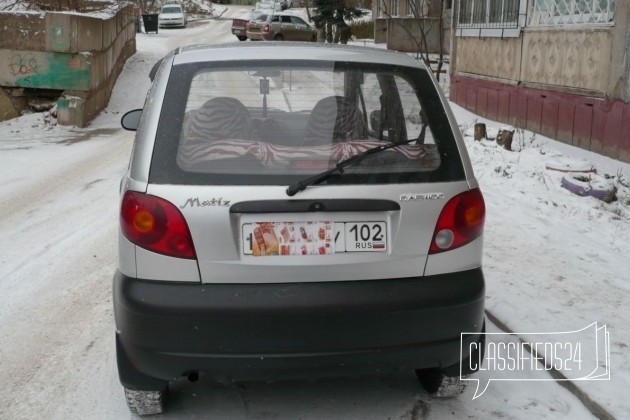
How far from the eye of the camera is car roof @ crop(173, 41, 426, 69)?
3551 mm

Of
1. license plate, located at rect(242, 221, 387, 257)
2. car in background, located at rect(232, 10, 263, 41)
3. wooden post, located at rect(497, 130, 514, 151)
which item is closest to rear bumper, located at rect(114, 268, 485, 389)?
license plate, located at rect(242, 221, 387, 257)

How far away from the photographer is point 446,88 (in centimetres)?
2142

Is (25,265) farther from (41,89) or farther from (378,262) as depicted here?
(41,89)

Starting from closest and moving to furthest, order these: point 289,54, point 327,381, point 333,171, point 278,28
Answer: point 333,171 < point 289,54 < point 327,381 < point 278,28

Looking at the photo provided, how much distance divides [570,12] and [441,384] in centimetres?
987

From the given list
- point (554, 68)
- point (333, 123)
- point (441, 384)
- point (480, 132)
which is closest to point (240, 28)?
point (554, 68)

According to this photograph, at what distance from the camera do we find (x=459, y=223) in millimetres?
3377

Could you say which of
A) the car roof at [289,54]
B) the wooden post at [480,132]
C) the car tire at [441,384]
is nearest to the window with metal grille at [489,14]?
the wooden post at [480,132]

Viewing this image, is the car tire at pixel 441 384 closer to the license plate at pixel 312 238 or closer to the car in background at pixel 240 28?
the license plate at pixel 312 238

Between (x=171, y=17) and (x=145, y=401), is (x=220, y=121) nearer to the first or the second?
(x=145, y=401)

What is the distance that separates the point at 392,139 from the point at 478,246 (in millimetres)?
603

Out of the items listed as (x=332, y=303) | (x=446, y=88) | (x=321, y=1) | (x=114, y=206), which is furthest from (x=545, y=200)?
(x=321, y=1)

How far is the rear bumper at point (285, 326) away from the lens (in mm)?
3113

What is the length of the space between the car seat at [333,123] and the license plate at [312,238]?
16.4 inches
